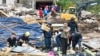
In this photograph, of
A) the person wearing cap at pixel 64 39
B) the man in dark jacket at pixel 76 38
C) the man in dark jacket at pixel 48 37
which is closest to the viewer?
the person wearing cap at pixel 64 39

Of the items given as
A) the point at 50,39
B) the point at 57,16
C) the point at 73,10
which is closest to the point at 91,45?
the point at 50,39

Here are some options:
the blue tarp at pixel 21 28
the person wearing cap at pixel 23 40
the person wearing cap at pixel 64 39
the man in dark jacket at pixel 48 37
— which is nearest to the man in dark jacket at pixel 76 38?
the person wearing cap at pixel 64 39

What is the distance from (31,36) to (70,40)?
5.89 metres

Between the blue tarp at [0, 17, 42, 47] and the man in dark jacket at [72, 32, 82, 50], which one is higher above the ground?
the man in dark jacket at [72, 32, 82, 50]

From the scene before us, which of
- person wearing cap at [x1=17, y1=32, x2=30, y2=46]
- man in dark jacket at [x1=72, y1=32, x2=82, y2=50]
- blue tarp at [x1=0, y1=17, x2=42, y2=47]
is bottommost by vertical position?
blue tarp at [x1=0, y1=17, x2=42, y2=47]

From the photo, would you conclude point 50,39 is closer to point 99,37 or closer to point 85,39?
point 85,39

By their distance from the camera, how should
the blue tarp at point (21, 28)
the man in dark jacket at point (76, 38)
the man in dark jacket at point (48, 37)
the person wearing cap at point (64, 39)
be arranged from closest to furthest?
the person wearing cap at point (64, 39)
the man in dark jacket at point (76, 38)
the man in dark jacket at point (48, 37)
the blue tarp at point (21, 28)

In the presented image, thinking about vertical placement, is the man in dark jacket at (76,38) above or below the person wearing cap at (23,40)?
above

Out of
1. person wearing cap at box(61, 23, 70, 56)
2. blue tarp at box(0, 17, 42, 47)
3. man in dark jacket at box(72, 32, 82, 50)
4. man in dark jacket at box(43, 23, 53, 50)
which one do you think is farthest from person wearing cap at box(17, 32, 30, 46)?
person wearing cap at box(61, 23, 70, 56)

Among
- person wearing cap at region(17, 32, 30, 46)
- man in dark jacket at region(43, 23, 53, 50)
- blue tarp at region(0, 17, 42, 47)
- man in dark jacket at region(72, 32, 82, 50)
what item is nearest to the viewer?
man in dark jacket at region(72, 32, 82, 50)

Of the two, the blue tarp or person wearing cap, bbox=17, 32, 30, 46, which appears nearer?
person wearing cap, bbox=17, 32, 30, 46

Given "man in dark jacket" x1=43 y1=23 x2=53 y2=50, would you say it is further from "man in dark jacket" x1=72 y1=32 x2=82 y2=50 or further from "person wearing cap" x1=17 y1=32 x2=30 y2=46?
"man in dark jacket" x1=72 y1=32 x2=82 y2=50

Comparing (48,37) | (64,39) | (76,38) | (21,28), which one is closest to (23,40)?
(48,37)

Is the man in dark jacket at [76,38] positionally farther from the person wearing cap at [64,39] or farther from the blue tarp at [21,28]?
the blue tarp at [21,28]
